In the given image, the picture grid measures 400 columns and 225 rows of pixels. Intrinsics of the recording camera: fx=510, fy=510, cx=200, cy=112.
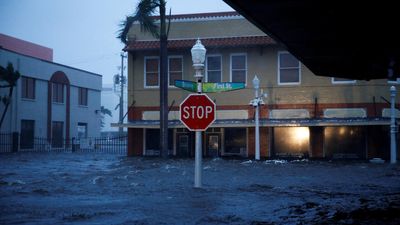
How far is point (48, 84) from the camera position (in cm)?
4394

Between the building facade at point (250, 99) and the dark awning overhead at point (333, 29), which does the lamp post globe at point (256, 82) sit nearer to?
the building facade at point (250, 99)

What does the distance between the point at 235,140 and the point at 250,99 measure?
2492 millimetres

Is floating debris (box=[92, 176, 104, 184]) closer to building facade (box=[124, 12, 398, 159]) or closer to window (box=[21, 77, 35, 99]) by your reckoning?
building facade (box=[124, 12, 398, 159])

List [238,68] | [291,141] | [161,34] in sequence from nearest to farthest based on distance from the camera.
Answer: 1. [161,34]
2. [291,141]
3. [238,68]

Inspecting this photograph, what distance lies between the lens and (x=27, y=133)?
41719mm

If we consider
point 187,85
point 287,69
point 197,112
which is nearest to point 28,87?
Answer: point 287,69

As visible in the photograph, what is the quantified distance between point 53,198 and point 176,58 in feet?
64.2

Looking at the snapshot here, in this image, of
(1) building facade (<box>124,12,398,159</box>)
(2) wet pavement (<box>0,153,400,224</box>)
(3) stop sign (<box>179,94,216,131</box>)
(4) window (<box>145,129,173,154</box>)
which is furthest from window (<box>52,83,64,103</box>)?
(3) stop sign (<box>179,94,216,131</box>)

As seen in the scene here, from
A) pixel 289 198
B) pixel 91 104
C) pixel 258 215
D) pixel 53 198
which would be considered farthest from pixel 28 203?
pixel 91 104

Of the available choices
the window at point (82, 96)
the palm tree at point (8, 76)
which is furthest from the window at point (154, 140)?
the window at point (82, 96)

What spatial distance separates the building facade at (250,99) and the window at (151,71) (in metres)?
0.06

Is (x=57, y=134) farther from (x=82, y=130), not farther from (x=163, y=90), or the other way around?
(x=163, y=90)

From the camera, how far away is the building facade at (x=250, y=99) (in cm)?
2727

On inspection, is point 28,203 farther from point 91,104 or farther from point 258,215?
point 91,104
